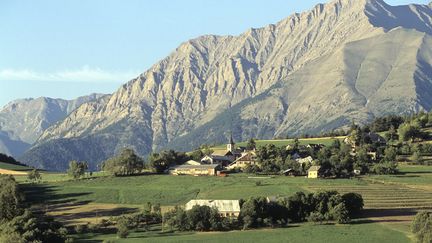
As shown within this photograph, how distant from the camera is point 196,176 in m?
170

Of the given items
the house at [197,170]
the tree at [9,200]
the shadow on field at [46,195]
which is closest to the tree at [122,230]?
the tree at [9,200]

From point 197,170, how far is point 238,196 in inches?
2081

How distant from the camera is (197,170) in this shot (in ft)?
592

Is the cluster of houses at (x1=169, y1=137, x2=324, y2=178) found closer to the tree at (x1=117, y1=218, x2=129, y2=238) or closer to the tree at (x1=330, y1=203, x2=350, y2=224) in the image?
the tree at (x1=330, y1=203, x2=350, y2=224)

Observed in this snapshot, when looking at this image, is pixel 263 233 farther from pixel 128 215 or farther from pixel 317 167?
pixel 317 167

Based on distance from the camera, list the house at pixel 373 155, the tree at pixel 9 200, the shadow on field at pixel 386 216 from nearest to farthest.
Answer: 1. the shadow on field at pixel 386 216
2. the tree at pixel 9 200
3. the house at pixel 373 155

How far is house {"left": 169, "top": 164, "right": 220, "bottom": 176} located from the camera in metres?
178

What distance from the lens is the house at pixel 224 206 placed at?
368ft

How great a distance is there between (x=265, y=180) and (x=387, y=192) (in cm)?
3059

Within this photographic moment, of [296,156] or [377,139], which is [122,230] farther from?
[377,139]

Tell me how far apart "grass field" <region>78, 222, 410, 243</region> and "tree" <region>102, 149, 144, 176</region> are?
244 ft

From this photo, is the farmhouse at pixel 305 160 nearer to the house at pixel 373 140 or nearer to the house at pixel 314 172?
the house at pixel 314 172

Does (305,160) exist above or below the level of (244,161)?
below

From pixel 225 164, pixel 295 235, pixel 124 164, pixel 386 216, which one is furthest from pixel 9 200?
pixel 225 164
